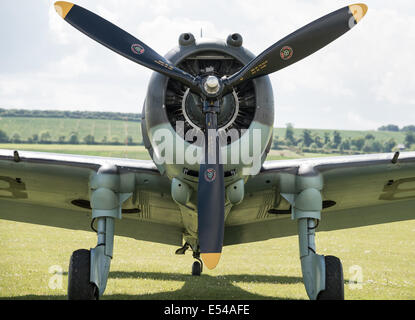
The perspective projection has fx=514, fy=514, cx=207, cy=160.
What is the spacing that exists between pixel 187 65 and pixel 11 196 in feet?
16.5

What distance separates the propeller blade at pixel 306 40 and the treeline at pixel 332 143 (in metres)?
107

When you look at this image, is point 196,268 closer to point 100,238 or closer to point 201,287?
point 201,287

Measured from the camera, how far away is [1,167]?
8.99 metres

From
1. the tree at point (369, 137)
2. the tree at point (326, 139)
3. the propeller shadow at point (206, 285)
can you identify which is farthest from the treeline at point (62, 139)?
the propeller shadow at point (206, 285)

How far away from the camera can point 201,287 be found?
36.3 ft

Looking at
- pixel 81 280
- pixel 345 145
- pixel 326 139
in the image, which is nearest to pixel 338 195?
pixel 81 280

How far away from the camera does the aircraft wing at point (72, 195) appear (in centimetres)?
870

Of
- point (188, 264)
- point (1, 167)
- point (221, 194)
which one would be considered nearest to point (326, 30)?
point (221, 194)

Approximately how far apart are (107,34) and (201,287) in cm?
605

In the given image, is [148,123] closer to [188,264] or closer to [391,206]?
[391,206]

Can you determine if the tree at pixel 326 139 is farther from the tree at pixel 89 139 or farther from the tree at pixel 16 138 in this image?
→ the tree at pixel 16 138

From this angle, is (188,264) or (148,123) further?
(188,264)

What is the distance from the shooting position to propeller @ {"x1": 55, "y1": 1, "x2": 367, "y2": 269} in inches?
272

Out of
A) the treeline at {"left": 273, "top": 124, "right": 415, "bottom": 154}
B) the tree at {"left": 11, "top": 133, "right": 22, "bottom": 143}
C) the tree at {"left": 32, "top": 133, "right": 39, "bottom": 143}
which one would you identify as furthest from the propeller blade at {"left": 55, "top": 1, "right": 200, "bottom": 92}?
the treeline at {"left": 273, "top": 124, "right": 415, "bottom": 154}
